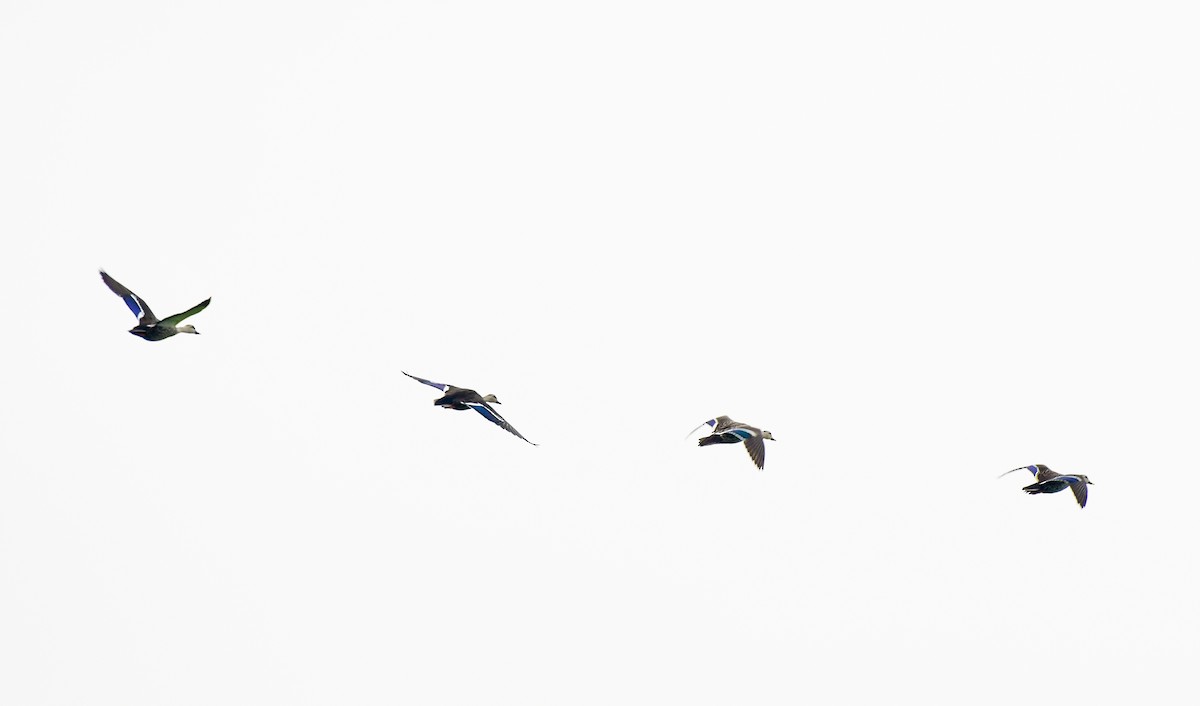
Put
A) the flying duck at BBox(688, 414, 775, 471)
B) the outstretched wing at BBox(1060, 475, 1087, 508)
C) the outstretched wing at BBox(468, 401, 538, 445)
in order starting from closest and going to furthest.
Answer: the outstretched wing at BBox(468, 401, 538, 445)
the flying duck at BBox(688, 414, 775, 471)
the outstretched wing at BBox(1060, 475, 1087, 508)

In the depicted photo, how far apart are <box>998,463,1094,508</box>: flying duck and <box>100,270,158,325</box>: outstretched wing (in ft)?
70.8

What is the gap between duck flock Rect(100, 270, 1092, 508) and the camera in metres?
44.4

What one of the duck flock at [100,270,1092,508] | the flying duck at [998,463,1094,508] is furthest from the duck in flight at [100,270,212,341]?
the flying duck at [998,463,1094,508]

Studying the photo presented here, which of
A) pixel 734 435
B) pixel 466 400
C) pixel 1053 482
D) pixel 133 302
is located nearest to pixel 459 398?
pixel 466 400

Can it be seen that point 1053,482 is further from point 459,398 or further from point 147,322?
point 147,322

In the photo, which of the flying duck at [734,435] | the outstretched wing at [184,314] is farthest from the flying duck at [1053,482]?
the outstretched wing at [184,314]

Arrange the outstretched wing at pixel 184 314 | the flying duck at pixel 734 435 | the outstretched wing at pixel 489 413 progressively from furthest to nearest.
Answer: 1. the flying duck at pixel 734 435
2. the outstretched wing at pixel 489 413
3. the outstretched wing at pixel 184 314

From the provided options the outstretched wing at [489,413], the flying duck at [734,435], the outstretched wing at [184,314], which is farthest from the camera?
the flying duck at [734,435]

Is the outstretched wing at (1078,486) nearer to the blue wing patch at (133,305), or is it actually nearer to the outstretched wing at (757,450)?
the outstretched wing at (757,450)

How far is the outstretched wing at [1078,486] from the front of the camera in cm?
4769

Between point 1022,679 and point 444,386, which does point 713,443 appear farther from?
point 1022,679

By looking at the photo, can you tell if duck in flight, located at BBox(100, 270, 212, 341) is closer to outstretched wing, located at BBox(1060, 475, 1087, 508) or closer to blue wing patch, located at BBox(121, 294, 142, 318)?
blue wing patch, located at BBox(121, 294, 142, 318)

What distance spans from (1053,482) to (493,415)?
1424 centimetres

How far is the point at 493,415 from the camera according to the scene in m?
44.2
